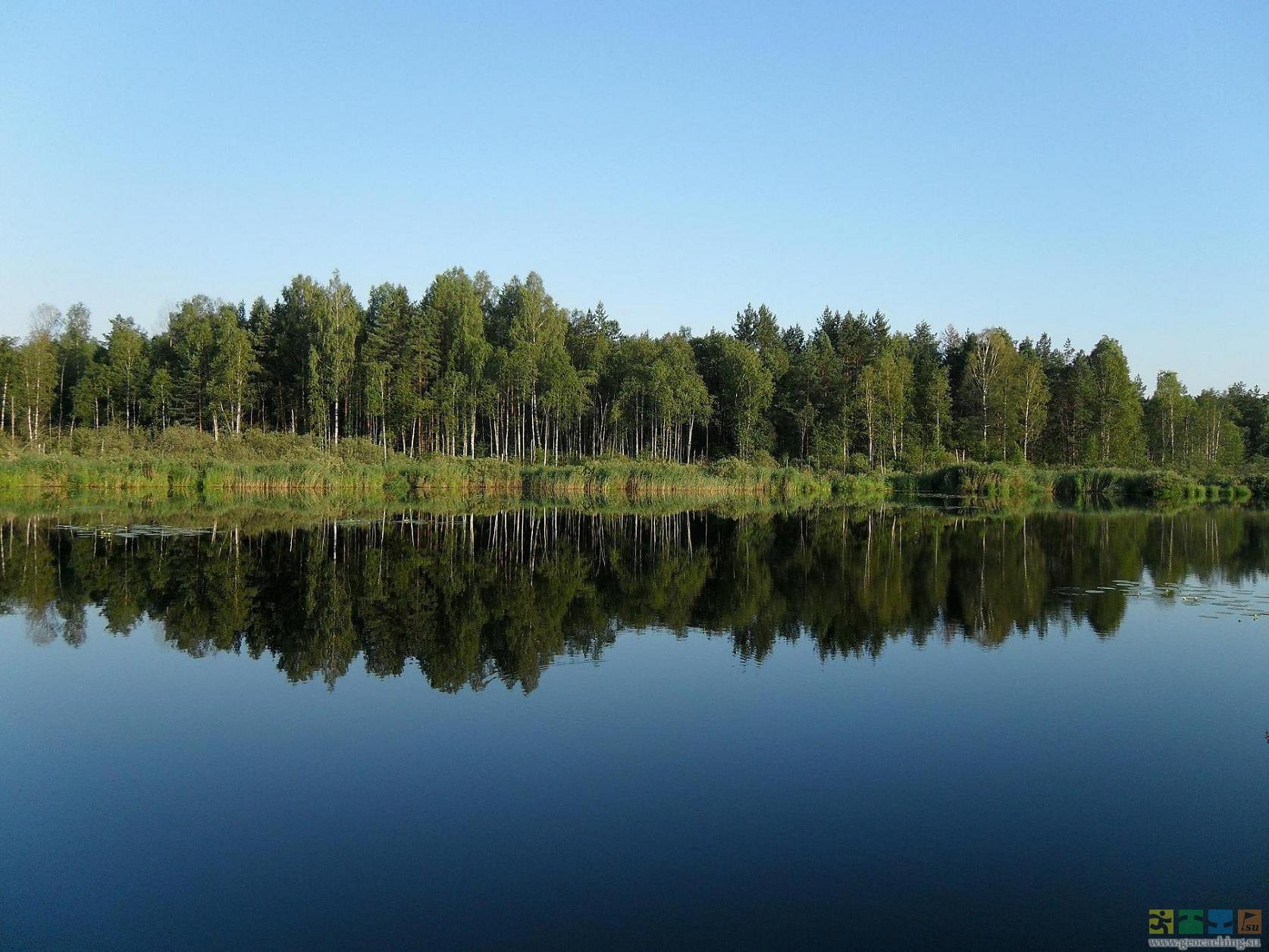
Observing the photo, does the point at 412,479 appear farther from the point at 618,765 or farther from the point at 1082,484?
the point at 618,765

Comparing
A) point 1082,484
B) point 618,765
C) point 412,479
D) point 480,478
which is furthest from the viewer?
point 1082,484

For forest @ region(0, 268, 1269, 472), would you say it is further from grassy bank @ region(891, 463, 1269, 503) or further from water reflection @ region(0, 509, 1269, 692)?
water reflection @ region(0, 509, 1269, 692)

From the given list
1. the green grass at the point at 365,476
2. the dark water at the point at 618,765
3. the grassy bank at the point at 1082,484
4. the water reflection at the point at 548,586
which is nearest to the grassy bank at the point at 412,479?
the green grass at the point at 365,476

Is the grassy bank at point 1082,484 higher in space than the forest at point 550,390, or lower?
lower

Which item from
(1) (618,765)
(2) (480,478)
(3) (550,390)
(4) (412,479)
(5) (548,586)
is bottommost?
(1) (618,765)

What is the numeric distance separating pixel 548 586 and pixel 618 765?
28.0ft

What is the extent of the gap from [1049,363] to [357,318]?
190 ft

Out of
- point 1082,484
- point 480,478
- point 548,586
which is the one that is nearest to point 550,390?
point 480,478

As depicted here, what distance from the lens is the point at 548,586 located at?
15352 mm

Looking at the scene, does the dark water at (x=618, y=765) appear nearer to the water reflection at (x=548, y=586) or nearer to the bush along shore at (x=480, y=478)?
the water reflection at (x=548, y=586)

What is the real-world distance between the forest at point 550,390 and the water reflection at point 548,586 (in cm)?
2926

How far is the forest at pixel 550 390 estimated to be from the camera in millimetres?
53938

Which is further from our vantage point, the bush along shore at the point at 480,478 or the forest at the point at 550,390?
the forest at the point at 550,390

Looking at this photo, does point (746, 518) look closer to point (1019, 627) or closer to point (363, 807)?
point (1019, 627)
